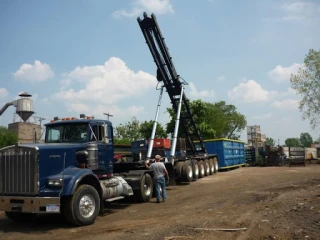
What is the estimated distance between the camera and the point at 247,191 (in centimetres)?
1326

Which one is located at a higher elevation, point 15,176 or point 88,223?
point 15,176

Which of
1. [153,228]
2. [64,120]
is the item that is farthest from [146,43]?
[153,228]

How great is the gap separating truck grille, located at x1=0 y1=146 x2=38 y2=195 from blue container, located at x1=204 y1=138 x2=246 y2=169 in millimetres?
18685

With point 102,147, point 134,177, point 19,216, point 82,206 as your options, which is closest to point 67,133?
point 102,147

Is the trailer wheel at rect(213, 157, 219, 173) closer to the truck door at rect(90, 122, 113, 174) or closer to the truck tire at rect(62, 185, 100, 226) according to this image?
the truck door at rect(90, 122, 113, 174)

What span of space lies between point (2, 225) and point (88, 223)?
2.46 m

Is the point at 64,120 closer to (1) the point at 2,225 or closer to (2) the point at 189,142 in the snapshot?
(1) the point at 2,225

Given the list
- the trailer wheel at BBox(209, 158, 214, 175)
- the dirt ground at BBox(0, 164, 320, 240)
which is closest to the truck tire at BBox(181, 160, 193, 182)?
the trailer wheel at BBox(209, 158, 214, 175)

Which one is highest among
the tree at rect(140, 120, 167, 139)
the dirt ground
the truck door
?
the tree at rect(140, 120, 167, 139)

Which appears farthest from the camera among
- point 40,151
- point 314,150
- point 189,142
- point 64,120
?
point 314,150

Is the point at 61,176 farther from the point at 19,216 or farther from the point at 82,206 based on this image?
the point at 19,216

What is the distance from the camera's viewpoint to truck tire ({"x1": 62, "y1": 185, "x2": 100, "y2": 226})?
8.20 meters

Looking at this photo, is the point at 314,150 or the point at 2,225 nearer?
the point at 2,225

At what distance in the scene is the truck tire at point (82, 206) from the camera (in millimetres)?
8203
